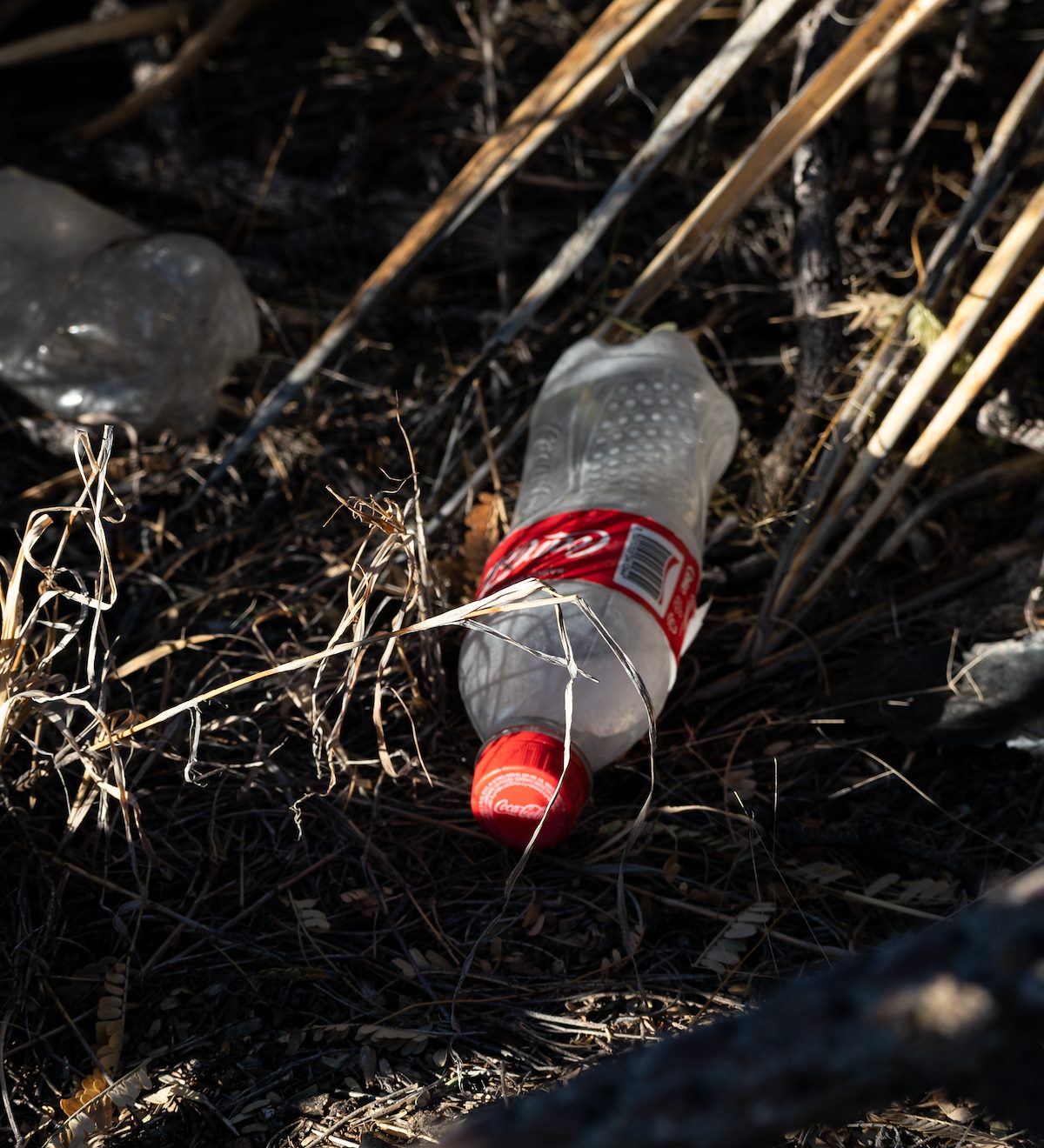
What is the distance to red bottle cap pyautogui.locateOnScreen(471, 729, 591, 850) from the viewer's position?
143cm

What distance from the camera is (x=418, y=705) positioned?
1781 mm

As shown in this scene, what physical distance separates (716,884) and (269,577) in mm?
1076

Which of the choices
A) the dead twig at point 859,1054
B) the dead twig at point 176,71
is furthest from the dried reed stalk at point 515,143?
the dead twig at point 859,1054

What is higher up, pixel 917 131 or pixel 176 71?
pixel 917 131

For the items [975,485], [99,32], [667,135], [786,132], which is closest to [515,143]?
[667,135]

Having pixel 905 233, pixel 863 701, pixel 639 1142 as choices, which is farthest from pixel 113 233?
pixel 639 1142

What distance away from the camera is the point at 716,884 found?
1569 mm

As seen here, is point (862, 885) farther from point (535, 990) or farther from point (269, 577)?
point (269, 577)

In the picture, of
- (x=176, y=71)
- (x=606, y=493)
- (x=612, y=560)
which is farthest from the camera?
(x=176, y=71)

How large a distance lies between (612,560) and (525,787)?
1.37 feet

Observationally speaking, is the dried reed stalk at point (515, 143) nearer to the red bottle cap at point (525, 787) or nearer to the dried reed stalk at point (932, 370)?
the dried reed stalk at point (932, 370)

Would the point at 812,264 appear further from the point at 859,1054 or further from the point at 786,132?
the point at 859,1054

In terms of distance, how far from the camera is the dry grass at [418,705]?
1.39m

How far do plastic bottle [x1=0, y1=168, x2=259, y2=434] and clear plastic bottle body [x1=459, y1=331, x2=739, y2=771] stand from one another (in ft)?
2.79
